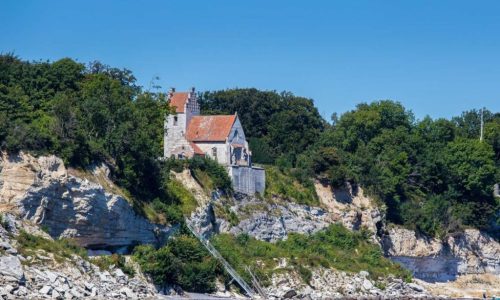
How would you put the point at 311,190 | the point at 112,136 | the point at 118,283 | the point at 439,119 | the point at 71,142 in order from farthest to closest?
1. the point at 439,119
2. the point at 311,190
3. the point at 112,136
4. the point at 71,142
5. the point at 118,283

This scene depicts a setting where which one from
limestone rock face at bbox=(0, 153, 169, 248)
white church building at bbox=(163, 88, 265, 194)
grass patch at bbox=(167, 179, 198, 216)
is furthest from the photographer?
white church building at bbox=(163, 88, 265, 194)

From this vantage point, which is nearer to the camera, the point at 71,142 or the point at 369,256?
the point at 71,142

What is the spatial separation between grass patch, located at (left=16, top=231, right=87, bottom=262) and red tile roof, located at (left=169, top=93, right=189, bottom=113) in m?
22.8

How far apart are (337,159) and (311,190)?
3217mm

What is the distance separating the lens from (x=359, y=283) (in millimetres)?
61719

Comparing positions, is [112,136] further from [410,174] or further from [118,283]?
[410,174]

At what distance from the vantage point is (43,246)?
150 feet

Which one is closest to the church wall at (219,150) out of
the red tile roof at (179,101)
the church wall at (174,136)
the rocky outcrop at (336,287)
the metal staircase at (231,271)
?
the church wall at (174,136)

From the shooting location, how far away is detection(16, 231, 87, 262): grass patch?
147 ft

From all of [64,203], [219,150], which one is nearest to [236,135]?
[219,150]

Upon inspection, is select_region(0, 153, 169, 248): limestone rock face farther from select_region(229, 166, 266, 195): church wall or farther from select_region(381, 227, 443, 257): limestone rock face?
select_region(381, 227, 443, 257): limestone rock face

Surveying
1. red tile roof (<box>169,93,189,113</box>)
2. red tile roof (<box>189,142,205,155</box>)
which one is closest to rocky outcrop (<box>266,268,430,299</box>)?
red tile roof (<box>189,142,205,155</box>)

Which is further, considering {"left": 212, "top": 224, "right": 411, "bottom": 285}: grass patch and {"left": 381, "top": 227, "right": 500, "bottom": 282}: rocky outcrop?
{"left": 381, "top": 227, "right": 500, "bottom": 282}: rocky outcrop

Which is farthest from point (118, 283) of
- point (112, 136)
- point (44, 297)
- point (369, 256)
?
point (369, 256)
